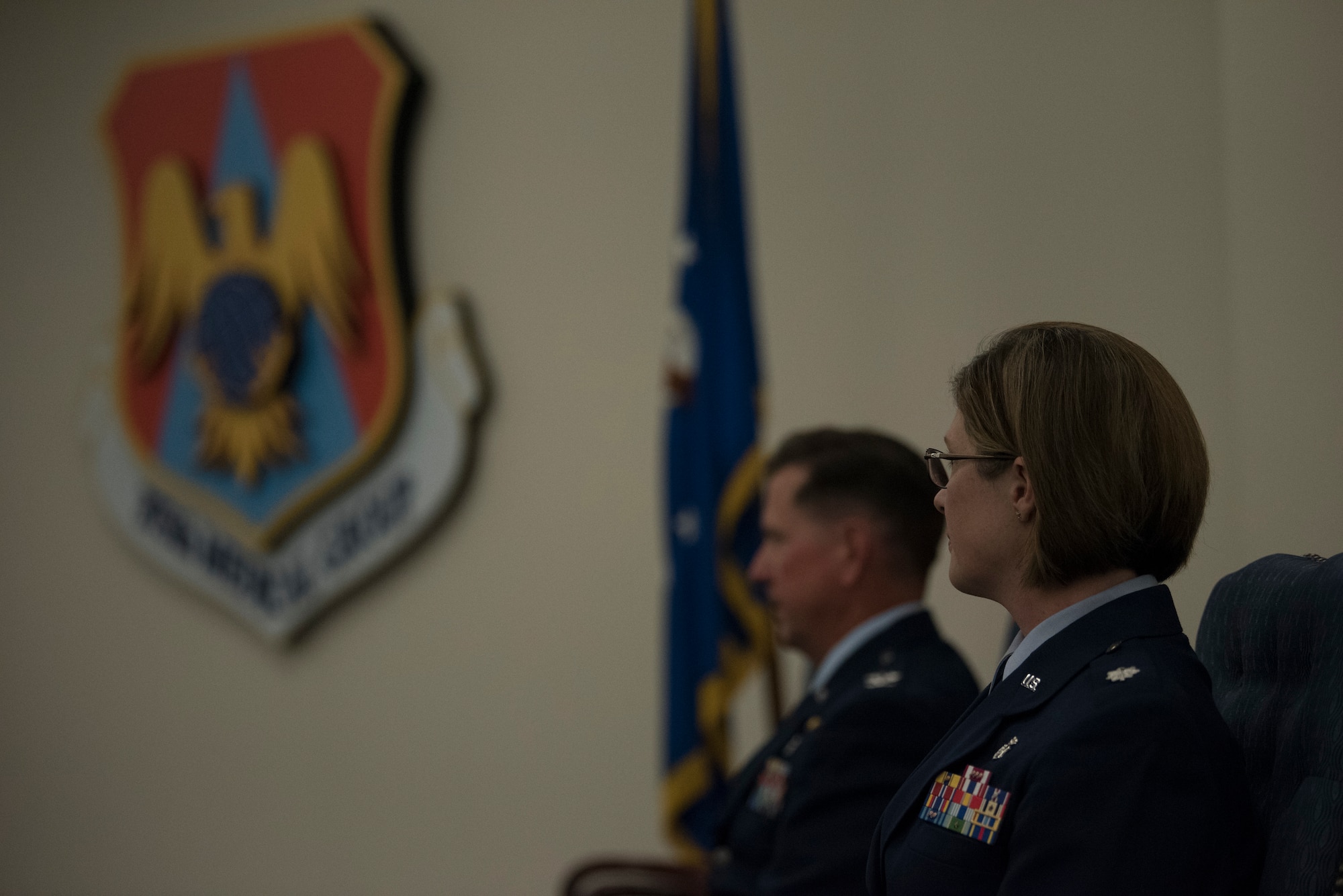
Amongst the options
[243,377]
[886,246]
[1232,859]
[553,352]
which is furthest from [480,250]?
[1232,859]

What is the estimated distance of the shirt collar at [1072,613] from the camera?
116 cm

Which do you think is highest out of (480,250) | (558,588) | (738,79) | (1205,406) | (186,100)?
(186,100)

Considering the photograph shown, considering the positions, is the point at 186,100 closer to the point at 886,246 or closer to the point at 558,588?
the point at 558,588

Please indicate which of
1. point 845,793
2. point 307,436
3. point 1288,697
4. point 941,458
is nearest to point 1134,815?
point 1288,697

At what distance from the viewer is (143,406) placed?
424 cm

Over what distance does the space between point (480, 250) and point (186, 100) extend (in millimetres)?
1269

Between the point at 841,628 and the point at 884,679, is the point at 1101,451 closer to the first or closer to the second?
the point at 884,679

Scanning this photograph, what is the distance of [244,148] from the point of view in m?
4.09

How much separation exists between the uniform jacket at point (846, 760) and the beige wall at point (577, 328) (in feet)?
1.37

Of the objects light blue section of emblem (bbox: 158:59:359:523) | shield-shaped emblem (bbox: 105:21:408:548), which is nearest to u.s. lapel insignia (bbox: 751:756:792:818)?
shield-shaped emblem (bbox: 105:21:408:548)

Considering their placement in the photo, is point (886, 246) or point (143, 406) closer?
point (886, 246)

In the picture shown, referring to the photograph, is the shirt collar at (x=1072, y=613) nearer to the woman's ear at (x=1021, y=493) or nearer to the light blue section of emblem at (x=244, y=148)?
the woman's ear at (x=1021, y=493)

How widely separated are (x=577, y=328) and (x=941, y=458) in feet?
7.86

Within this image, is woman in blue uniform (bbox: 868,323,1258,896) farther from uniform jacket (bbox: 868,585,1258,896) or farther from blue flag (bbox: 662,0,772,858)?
blue flag (bbox: 662,0,772,858)
